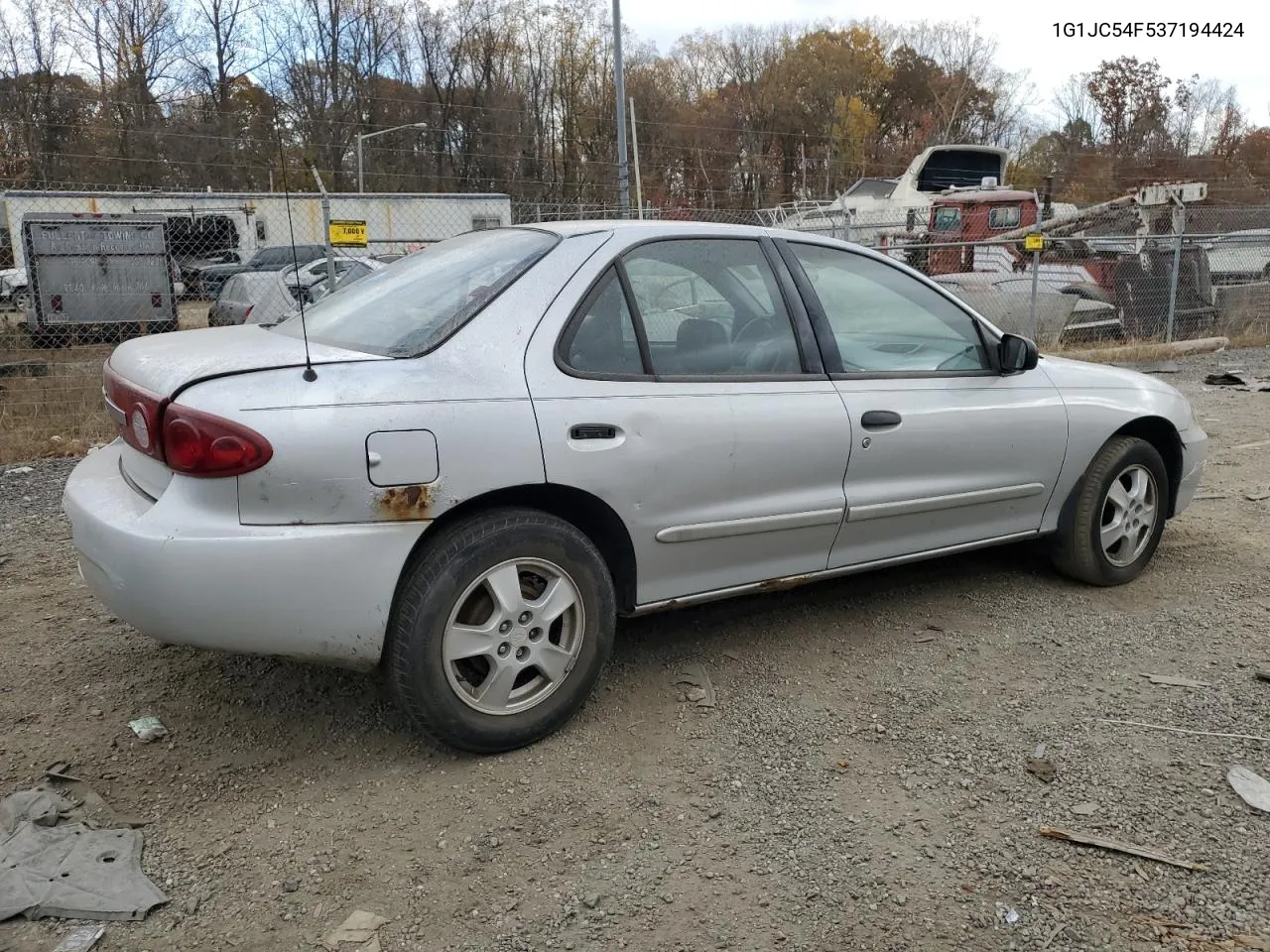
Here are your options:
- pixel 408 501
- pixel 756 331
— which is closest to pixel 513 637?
pixel 408 501

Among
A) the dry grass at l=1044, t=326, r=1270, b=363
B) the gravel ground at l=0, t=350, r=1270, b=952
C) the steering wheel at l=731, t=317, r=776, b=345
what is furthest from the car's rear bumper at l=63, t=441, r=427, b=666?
the dry grass at l=1044, t=326, r=1270, b=363

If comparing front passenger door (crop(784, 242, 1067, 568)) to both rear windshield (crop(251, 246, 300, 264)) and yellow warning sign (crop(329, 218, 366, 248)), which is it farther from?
rear windshield (crop(251, 246, 300, 264))

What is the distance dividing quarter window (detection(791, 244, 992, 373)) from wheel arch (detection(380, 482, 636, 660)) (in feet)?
3.55

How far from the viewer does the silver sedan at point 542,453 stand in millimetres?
2586

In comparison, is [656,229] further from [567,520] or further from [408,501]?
[408,501]

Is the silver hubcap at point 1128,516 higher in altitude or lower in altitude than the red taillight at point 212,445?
lower

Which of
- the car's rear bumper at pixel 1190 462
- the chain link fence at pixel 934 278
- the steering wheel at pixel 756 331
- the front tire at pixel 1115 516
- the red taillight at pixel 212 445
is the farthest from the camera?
the chain link fence at pixel 934 278

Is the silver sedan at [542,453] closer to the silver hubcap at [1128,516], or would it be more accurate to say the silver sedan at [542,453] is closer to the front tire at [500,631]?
the front tire at [500,631]

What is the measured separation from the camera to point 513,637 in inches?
114

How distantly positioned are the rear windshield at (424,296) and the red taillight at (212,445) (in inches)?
19.3

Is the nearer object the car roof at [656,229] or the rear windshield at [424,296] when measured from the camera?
the rear windshield at [424,296]

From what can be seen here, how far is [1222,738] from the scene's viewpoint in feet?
10.1

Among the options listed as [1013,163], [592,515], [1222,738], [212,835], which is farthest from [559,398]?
[1013,163]

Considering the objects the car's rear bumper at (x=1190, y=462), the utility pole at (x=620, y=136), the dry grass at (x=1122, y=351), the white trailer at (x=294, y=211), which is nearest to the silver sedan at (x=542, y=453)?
the car's rear bumper at (x=1190, y=462)
